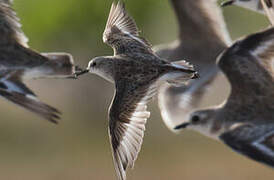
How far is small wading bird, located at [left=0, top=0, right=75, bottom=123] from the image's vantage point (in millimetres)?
6492

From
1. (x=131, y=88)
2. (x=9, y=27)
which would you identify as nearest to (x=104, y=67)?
(x=131, y=88)

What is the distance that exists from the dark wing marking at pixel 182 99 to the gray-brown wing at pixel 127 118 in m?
2.95

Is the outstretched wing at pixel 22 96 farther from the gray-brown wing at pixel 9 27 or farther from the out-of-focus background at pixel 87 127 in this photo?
the out-of-focus background at pixel 87 127

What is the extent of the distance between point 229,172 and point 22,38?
42.5ft

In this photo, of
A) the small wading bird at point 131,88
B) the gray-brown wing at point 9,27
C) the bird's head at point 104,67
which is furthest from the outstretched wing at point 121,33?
the gray-brown wing at point 9,27

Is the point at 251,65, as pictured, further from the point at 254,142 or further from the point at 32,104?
the point at 32,104

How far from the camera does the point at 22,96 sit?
6418mm

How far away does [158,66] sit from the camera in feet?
19.3

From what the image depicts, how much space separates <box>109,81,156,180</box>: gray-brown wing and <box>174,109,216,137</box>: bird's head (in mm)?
2442

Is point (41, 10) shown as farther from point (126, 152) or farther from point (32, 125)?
point (126, 152)

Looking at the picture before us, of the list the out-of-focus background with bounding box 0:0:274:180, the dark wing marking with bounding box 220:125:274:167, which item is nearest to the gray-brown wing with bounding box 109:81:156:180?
the dark wing marking with bounding box 220:125:274:167

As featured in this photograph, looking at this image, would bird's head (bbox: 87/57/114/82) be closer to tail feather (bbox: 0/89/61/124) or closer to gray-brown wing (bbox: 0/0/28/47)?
tail feather (bbox: 0/89/61/124)

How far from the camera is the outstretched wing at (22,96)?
6.00m

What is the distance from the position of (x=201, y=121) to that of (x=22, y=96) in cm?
232
